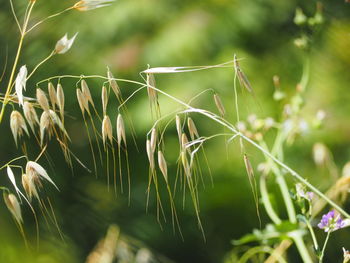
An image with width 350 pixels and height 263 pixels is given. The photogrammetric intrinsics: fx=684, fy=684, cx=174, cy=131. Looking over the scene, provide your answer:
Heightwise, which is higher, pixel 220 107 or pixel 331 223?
pixel 220 107

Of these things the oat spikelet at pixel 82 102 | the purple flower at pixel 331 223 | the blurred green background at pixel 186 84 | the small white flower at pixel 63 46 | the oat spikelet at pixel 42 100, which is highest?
the small white flower at pixel 63 46

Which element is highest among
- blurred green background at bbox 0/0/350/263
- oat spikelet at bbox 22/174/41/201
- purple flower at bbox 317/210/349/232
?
oat spikelet at bbox 22/174/41/201

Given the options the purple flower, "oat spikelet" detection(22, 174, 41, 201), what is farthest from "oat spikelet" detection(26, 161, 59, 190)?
the purple flower

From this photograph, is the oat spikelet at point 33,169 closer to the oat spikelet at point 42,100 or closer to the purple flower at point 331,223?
the oat spikelet at point 42,100

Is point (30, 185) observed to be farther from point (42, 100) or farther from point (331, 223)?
point (331, 223)

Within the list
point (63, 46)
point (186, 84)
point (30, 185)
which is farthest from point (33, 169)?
point (186, 84)

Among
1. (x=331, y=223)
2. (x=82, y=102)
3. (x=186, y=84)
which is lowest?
(x=186, y=84)

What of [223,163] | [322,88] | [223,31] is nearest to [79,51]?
[223,31]

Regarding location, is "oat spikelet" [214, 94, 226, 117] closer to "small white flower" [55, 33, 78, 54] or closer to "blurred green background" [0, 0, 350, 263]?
"small white flower" [55, 33, 78, 54]

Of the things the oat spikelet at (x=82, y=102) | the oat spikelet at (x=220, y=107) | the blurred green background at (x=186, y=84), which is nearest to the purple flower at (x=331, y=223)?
the oat spikelet at (x=220, y=107)
